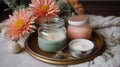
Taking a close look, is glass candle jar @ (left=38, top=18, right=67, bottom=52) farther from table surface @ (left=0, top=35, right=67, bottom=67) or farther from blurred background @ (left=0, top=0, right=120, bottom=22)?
blurred background @ (left=0, top=0, right=120, bottom=22)

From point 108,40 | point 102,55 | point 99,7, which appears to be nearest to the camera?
point 102,55

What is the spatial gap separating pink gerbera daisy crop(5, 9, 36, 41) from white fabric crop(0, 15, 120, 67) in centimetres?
7

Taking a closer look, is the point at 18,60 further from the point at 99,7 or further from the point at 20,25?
the point at 99,7

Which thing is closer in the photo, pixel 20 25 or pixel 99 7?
pixel 20 25

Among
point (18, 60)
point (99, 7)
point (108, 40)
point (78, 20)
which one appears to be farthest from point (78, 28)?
point (99, 7)

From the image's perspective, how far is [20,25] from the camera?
809mm

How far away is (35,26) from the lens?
87 centimetres

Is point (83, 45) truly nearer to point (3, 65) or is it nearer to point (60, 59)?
point (60, 59)

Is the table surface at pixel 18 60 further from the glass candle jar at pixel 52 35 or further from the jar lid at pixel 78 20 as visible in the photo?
the jar lid at pixel 78 20

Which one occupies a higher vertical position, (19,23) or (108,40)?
(19,23)

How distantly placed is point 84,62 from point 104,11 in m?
1.71

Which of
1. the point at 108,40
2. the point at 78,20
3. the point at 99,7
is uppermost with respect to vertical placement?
the point at 78,20

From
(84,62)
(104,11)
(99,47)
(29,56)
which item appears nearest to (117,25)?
(99,47)

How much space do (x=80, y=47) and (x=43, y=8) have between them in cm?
22
